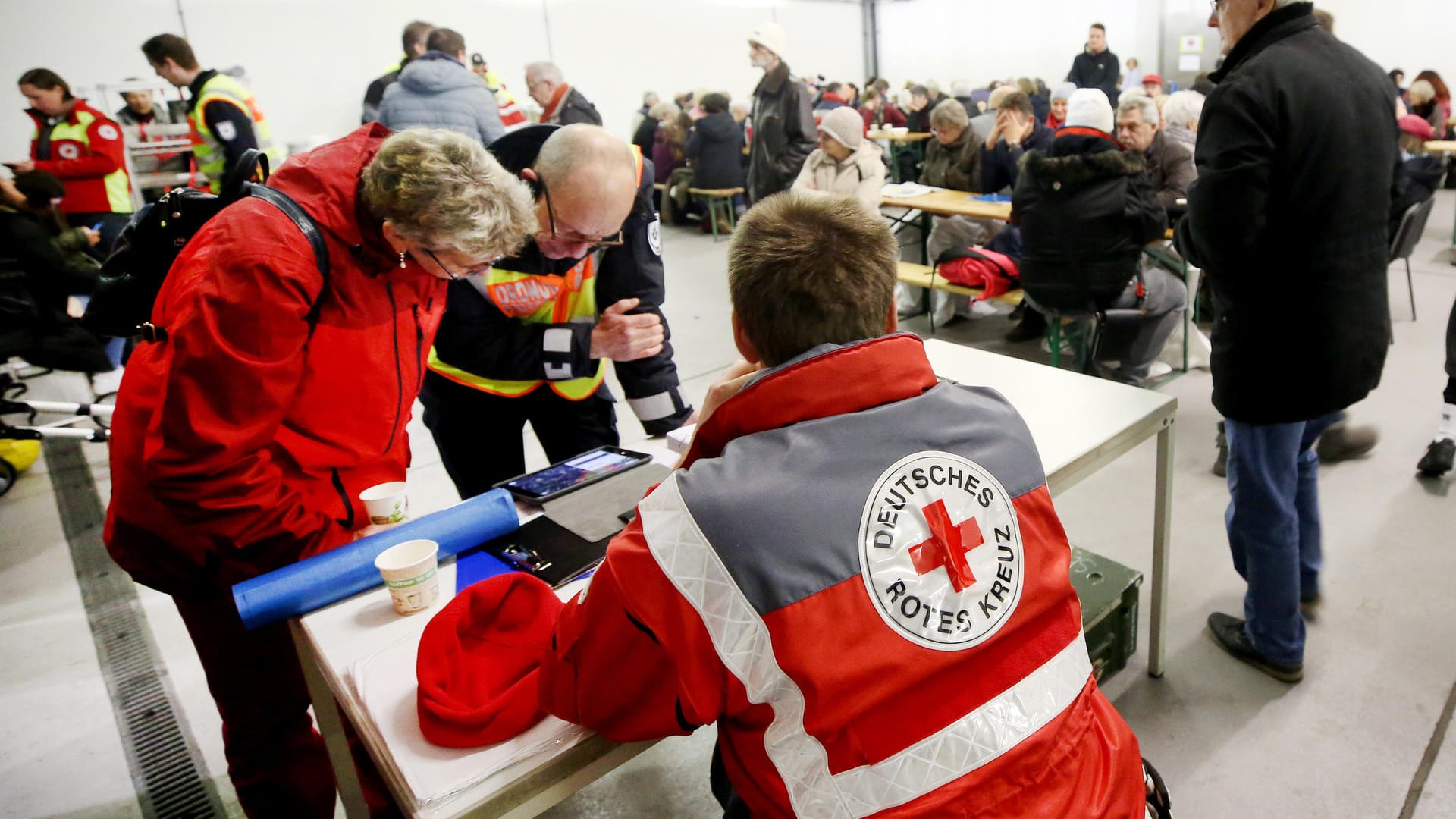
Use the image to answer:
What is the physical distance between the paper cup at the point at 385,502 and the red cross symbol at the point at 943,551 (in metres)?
0.93

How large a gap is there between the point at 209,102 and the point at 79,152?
1.13 meters

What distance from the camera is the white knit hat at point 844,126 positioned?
4.67m

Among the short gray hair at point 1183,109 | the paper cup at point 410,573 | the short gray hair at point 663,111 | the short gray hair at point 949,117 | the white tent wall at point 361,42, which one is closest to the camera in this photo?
the paper cup at point 410,573

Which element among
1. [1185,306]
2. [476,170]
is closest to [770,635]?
[476,170]

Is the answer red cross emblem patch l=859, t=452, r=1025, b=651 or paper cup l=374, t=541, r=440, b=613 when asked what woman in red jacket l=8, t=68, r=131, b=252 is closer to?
paper cup l=374, t=541, r=440, b=613

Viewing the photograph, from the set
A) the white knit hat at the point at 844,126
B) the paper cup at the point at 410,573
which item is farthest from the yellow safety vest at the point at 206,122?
the paper cup at the point at 410,573

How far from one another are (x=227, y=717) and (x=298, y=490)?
1.63ft

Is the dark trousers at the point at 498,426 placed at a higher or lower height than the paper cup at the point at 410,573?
lower

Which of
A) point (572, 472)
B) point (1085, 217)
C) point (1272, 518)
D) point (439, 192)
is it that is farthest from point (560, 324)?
point (1085, 217)

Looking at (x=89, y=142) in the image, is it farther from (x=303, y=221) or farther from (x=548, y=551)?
(x=548, y=551)

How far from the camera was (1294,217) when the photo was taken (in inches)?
69.8

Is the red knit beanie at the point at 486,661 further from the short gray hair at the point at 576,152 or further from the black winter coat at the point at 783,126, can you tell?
the black winter coat at the point at 783,126

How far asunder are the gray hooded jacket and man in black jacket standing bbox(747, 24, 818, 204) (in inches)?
72.0

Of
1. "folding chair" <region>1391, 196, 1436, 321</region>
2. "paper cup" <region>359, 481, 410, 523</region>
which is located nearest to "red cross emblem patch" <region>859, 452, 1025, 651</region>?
"paper cup" <region>359, 481, 410, 523</region>
